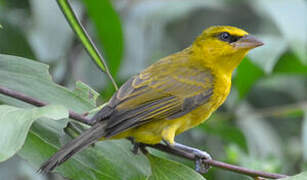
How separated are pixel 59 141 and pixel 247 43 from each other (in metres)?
1.51

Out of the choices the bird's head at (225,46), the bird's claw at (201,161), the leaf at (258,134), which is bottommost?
the leaf at (258,134)

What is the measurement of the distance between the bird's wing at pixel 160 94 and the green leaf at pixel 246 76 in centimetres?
103

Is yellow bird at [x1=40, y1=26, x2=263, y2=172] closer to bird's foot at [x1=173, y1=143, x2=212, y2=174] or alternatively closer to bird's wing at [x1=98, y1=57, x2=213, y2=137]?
bird's wing at [x1=98, y1=57, x2=213, y2=137]

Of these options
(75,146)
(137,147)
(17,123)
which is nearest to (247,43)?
(137,147)

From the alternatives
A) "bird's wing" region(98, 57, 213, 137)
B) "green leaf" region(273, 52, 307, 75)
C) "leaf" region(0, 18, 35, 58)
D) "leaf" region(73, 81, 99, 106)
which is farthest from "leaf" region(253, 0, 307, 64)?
"leaf" region(0, 18, 35, 58)

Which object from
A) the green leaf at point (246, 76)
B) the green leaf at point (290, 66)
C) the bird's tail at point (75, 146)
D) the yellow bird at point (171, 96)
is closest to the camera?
the bird's tail at point (75, 146)

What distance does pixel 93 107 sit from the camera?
323 centimetres

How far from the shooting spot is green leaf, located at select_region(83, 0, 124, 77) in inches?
188

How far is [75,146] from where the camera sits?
9.09ft

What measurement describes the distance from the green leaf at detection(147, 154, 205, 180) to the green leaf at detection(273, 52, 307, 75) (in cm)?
215

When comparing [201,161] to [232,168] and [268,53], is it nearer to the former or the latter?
[232,168]

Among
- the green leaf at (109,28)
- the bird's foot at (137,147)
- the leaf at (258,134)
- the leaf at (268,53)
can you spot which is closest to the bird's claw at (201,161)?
the bird's foot at (137,147)

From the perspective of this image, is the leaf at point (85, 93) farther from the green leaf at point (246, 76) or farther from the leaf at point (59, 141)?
the green leaf at point (246, 76)

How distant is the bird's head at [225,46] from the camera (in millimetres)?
3902
